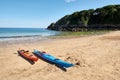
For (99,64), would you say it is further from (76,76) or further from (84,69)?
(76,76)

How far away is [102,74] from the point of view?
8.79m

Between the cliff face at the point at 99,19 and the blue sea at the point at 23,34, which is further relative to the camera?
the cliff face at the point at 99,19

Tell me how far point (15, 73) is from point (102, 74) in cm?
420

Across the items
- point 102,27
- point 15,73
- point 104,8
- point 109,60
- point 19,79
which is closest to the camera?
point 19,79

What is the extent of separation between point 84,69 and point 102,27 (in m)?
57.2

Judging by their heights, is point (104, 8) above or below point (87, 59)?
above

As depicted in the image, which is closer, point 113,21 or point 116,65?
point 116,65

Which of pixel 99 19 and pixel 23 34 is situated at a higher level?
pixel 99 19

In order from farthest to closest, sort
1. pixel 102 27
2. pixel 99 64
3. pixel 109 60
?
pixel 102 27
pixel 109 60
pixel 99 64

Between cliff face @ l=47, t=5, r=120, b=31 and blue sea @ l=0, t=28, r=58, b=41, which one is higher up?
cliff face @ l=47, t=5, r=120, b=31

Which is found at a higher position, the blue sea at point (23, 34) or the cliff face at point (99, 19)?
the cliff face at point (99, 19)

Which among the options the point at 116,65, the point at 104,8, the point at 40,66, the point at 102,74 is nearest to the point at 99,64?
the point at 116,65

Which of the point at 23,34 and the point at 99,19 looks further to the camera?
the point at 99,19

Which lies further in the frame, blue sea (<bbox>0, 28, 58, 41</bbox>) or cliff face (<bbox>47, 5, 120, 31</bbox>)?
cliff face (<bbox>47, 5, 120, 31</bbox>)
